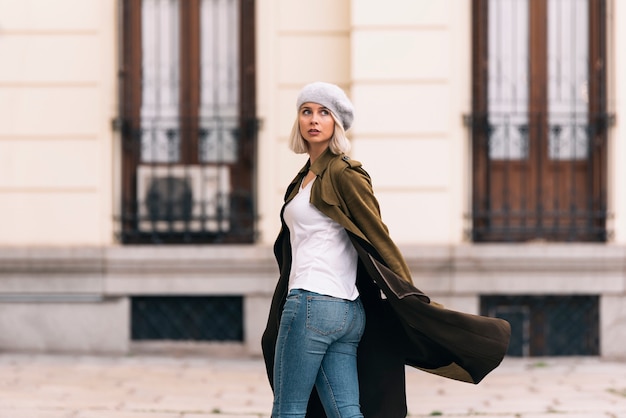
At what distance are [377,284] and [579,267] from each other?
5091mm

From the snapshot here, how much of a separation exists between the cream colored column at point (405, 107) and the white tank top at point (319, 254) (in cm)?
459

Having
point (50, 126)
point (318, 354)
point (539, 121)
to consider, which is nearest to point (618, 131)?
point (539, 121)

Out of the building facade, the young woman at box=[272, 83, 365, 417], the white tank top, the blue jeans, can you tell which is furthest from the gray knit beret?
the building facade

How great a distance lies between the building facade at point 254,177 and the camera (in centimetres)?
890

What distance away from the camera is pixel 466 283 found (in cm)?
879

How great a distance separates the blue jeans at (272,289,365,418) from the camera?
4.02 m

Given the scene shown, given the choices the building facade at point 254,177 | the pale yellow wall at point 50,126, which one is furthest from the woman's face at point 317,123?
the pale yellow wall at point 50,126

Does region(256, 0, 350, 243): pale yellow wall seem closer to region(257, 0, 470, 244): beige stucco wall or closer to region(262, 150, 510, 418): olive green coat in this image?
region(257, 0, 470, 244): beige stucco wall

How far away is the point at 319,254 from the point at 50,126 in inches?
219

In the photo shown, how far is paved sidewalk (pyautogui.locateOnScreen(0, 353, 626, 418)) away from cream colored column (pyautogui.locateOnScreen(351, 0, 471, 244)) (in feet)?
4.61

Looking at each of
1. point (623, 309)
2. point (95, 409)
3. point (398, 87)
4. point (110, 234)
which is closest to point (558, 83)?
point (398, 87)

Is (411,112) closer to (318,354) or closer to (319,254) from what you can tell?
(319,254)

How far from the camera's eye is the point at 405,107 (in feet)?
28.7

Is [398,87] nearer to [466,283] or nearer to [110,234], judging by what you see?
[466,283]
